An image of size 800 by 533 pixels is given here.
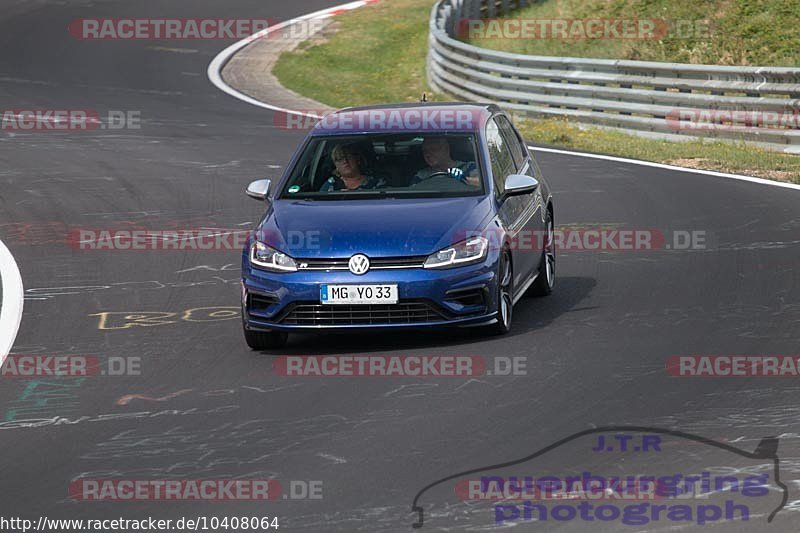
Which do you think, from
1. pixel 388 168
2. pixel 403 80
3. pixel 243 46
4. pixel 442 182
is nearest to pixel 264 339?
pixel 388 168

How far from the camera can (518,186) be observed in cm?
1139

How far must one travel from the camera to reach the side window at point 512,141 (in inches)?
503

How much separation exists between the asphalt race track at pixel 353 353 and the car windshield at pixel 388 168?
1.08 metres

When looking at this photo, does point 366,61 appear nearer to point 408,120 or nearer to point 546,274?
point 546,274

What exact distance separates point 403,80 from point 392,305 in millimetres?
23086

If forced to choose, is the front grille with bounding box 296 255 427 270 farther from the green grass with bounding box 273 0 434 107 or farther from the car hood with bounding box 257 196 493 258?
the green grass with bounding box 273 0 434 107

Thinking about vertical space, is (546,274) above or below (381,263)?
below

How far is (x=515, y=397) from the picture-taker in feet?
30.3

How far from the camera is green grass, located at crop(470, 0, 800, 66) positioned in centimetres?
3167

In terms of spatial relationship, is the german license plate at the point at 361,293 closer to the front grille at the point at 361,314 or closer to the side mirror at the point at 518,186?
the front grille at the point at 361,314

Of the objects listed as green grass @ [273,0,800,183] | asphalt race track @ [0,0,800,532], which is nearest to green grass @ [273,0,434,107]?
green grass @ [273,0,800,183]

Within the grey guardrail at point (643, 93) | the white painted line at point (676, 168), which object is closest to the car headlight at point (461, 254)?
the white painted line at point (676, 168)

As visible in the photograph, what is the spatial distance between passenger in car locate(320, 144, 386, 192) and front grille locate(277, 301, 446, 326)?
1.31 m

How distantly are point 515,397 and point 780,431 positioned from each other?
1648 millimetres
